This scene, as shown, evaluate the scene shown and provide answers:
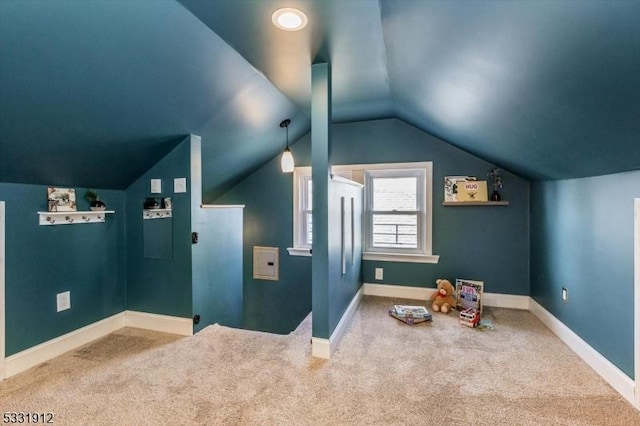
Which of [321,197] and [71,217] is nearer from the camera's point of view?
[321,197]

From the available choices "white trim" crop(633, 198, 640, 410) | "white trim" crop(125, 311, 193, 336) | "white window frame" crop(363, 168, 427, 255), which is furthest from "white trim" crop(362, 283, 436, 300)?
"white trim" crop(125, 311, 193, 336)

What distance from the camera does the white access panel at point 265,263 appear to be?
413 centimetres

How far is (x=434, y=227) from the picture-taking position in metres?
3.62

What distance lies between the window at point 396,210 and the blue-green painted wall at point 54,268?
2.12 meters

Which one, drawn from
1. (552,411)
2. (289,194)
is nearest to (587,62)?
(552,411)

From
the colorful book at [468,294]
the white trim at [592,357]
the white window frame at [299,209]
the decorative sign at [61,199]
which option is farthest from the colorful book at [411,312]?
the decorative sign at [61,199]

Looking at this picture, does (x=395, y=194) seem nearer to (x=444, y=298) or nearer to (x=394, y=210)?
(x=394, y=210)

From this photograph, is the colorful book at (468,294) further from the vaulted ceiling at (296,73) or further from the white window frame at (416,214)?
the vaulted ceiling at (296,73)

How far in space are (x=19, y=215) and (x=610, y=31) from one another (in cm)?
332

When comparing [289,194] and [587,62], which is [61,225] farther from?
[587,62]

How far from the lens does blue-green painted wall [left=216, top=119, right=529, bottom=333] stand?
11.1 feet

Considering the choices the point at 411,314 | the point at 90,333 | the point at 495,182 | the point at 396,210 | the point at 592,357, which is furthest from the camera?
the point at 396,210

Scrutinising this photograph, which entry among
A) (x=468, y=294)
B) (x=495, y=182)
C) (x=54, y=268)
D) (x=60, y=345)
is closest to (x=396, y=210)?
(x=495, y=182)

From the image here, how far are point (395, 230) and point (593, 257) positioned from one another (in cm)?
191
